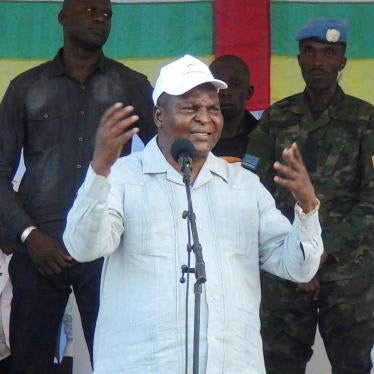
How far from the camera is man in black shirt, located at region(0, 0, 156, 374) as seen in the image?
480 cm

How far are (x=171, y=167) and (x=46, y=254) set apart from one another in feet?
3.83

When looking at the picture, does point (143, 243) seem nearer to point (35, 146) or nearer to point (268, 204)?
point (268, 204)

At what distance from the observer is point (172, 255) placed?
11.9ft

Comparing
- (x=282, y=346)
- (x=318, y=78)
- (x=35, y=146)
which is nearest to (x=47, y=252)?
(x=35, y=146)

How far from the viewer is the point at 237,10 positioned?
576 cm

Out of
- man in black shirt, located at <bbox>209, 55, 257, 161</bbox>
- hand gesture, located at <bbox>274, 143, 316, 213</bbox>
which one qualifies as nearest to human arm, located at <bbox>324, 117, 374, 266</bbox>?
man in black shirt, located at <bbox>209, 55, 257, 161</bbox>

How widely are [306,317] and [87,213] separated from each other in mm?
1782

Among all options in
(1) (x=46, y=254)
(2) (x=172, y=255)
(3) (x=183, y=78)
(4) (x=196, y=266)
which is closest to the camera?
(4) (x=196, y=266)

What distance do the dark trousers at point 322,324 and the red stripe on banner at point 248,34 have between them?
1265 mm

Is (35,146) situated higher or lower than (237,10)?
lower

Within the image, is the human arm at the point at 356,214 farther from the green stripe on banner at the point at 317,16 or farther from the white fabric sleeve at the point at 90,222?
the white fabric sleeve at the point at 90,222

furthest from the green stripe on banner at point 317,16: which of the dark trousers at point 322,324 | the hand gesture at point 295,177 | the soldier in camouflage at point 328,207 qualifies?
the hand gesture at point 295,177

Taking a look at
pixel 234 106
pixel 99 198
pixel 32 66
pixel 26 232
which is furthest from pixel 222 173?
pixel 32 66

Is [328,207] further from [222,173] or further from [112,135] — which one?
[112,135]
